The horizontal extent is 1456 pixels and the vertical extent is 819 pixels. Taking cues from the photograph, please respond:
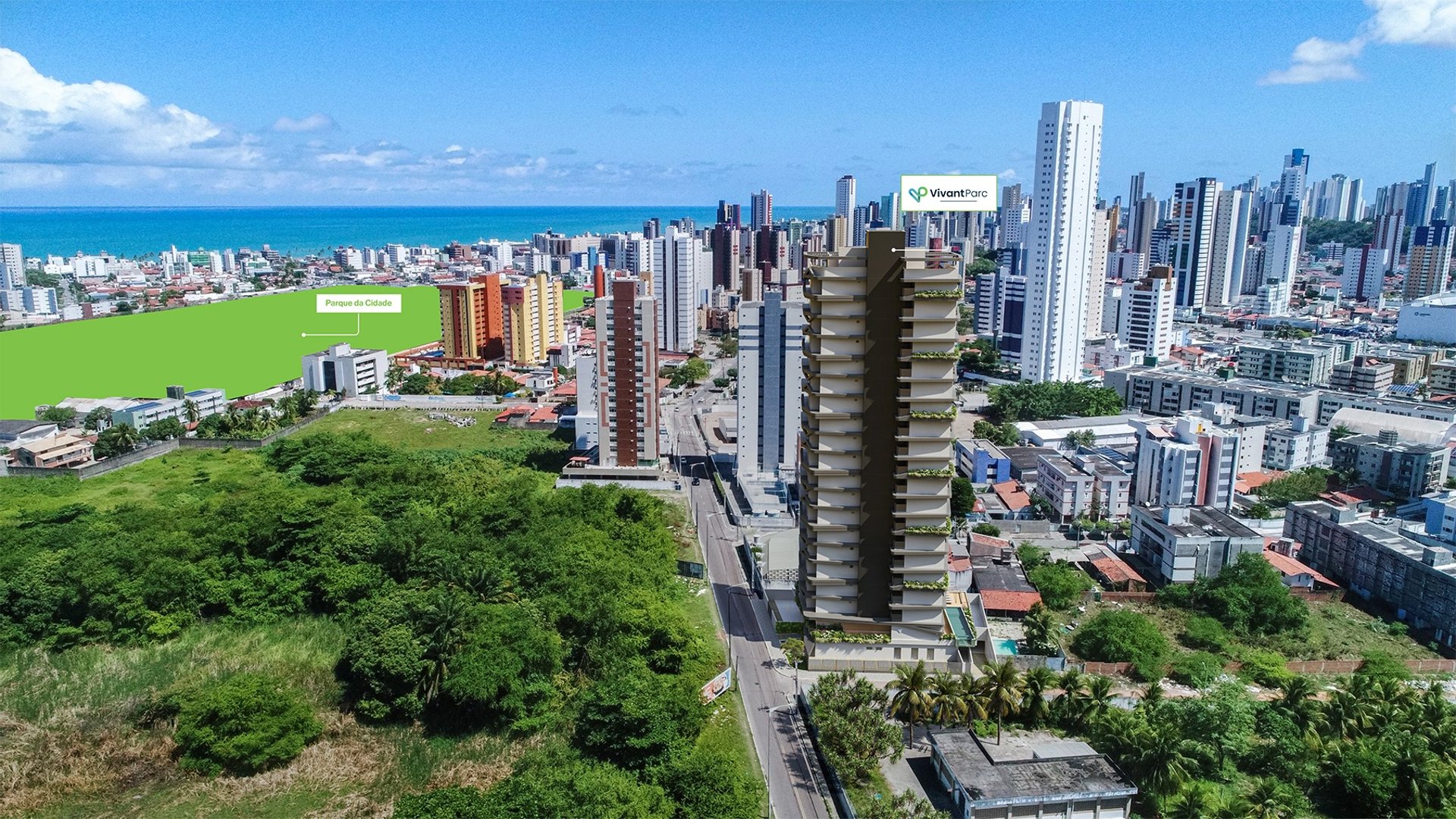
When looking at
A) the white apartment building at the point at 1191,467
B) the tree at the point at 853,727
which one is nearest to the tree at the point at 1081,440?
the white apartment building at the point at 1191,467

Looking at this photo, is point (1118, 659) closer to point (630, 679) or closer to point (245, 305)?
point (630, 679)

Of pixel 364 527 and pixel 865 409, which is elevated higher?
pixel 865 409

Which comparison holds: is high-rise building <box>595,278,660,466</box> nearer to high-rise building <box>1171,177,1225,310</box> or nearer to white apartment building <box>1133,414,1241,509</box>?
white apartment building <box>1133,414,1241,509</box>

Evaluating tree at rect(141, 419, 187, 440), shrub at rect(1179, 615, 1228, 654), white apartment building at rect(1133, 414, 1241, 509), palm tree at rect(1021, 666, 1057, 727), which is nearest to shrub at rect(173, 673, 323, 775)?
palm tree at rect(1021, 666, 1057, 727)

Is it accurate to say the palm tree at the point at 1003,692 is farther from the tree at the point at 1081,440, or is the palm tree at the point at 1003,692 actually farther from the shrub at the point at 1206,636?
the tree at the point at 1081,440

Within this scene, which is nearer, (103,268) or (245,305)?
(245,305)

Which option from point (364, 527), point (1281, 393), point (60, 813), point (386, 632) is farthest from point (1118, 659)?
point (1281, 393)
